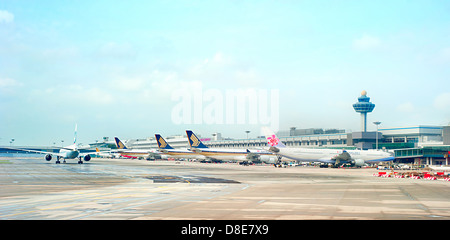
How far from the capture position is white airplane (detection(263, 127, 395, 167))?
92.9 m

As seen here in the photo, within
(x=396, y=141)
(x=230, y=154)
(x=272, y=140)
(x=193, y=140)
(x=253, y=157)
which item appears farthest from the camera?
(x=396, y=141)

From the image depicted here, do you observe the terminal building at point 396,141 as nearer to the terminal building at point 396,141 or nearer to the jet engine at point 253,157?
the terminal building at point 396,141

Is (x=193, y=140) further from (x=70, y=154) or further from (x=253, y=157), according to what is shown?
(x=70, y=154)

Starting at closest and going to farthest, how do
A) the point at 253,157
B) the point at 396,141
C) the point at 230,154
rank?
1. the point at 253,157
2. the point at 230,154
3. the point at 396,141

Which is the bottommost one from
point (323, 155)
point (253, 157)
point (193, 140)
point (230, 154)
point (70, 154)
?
point (253, 157)

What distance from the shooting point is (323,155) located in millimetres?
96125

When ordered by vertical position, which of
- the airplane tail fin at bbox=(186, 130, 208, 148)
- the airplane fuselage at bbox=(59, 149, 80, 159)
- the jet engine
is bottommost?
the jet engine

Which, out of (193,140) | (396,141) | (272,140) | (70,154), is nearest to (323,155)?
(272,140)

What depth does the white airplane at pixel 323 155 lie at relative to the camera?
92.9 metres

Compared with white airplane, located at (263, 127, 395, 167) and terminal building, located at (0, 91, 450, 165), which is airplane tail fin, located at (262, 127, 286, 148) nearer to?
white airplane, located at (263, 127, 395, 167)

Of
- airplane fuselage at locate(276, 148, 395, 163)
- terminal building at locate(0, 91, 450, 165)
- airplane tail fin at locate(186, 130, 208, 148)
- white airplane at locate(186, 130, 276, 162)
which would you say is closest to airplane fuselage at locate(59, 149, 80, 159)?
white airplane at locate(186, 130, 276, 162)
